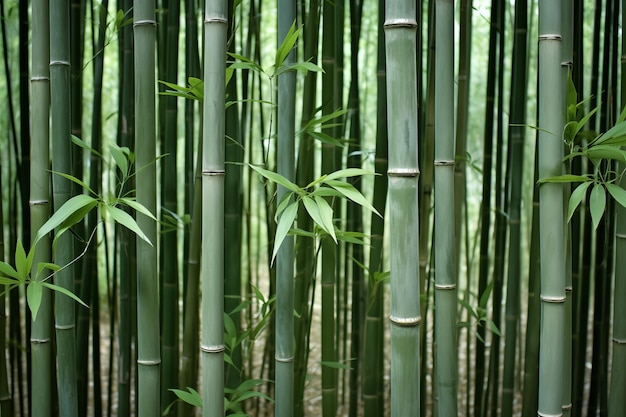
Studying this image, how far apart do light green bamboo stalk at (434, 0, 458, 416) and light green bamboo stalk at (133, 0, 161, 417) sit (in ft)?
1.38

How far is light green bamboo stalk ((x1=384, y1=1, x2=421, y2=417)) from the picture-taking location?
0.85 metres

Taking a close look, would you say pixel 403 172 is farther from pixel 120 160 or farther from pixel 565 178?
pixel 120 160

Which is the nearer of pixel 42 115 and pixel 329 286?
pixel 42 115

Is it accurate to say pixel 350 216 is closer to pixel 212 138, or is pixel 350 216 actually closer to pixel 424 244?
pixel 424 244

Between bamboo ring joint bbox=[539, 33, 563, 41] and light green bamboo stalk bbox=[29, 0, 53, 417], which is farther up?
bamboo ring joint bbox=[539, 33, 563, 41]

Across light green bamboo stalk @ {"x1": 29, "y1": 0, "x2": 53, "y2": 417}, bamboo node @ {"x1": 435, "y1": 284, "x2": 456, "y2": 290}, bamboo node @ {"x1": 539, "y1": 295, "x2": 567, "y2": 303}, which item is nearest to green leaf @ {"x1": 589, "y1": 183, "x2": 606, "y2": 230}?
bamboo node @ {"x1": 539, "y1": 295, "x2": 567, "y2": 303}

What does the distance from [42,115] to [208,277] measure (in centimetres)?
37

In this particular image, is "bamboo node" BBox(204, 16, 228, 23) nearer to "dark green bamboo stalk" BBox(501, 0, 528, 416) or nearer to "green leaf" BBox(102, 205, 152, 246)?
"green leaf" BBox(102, 205, 152, 246)

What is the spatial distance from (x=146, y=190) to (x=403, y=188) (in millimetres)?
379

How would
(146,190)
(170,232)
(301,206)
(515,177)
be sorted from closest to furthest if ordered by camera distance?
(146,190)
(301,206)
(515,177)
(170,232)

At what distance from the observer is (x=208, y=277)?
90 centimetres

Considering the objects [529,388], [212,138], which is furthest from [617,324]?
[212,138]

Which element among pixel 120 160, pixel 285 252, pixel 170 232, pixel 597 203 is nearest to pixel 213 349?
pixel 285 252

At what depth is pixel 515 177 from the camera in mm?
1385
